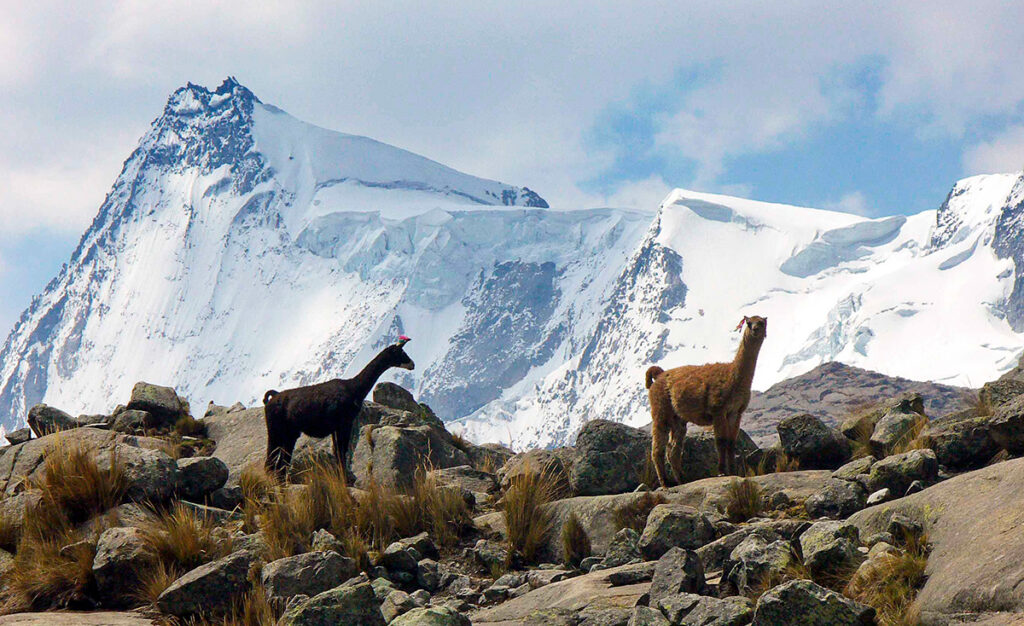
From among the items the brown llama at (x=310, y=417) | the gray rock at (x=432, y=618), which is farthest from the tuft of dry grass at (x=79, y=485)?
the gray rock at (x=432, y=618)

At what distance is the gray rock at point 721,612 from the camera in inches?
263

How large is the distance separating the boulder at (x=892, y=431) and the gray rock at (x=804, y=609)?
6.25 metres

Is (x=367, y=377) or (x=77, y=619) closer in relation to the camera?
(x=77, y=619)

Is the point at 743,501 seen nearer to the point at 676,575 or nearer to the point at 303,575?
the point at 676,575

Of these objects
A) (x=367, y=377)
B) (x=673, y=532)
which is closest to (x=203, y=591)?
(x=673, y=532)

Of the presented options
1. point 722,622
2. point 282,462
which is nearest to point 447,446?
point 282,462

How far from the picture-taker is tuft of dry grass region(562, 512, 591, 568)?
10.2 m

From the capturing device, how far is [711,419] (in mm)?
13125

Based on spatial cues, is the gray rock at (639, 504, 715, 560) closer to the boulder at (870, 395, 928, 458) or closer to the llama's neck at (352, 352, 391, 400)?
the boulder at (870, 395, 928, 458)

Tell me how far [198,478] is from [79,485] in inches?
55.1

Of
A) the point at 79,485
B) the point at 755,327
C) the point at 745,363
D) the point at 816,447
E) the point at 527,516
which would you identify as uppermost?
the point at 755,327

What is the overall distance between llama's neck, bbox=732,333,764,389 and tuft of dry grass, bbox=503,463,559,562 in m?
3.33

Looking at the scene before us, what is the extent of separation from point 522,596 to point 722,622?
2576 millimetres

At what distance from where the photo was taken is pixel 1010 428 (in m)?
Result: 10.4
